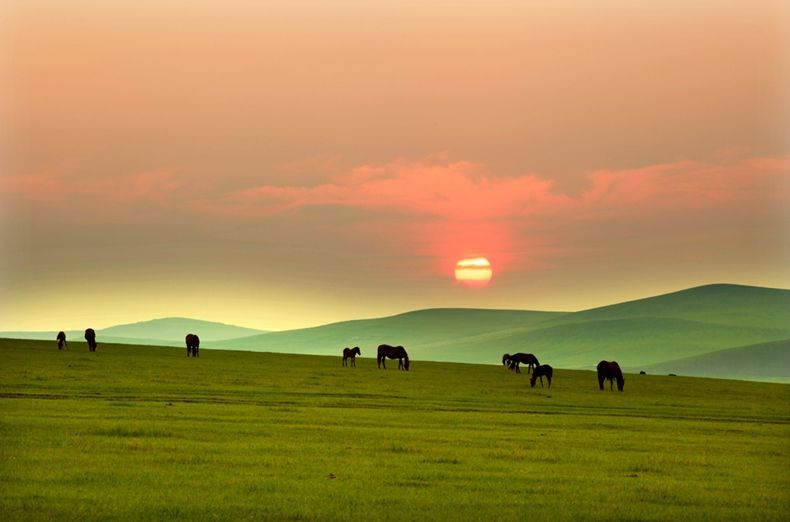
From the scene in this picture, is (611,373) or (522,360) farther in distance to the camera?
(522,360)

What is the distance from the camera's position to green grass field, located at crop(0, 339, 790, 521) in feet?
65.7

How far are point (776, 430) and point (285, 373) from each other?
121 ft

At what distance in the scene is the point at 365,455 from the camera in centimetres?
2744

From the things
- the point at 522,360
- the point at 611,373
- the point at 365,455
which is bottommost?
the point at 365,455

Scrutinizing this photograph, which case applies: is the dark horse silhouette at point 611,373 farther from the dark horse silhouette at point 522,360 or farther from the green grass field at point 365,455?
the green grass field at point 365,455

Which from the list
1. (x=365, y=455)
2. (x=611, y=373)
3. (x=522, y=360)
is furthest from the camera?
(x=522, y=360)

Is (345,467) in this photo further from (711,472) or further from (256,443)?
(711,472)

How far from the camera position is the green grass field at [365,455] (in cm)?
2002

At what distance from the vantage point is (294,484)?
867 inches

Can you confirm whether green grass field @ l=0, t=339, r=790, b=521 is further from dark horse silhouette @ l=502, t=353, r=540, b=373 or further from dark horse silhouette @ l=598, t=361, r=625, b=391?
dark horse silhouette @ l=502, t=353, r=540, b=373

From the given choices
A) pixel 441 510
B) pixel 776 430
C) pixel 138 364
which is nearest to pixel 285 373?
pixel 138 364

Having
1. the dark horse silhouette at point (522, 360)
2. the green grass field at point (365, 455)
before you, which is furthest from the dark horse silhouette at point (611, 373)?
the green grass field at point (365, 455)

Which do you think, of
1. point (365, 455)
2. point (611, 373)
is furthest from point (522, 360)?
point (365, 455)

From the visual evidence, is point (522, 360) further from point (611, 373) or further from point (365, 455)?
point (365, 455)
